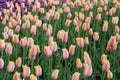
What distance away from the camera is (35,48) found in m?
3.40

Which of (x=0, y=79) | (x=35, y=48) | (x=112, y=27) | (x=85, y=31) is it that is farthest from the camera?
(x=112, y=27)

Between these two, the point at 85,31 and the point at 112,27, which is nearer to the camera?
the point at 85,31

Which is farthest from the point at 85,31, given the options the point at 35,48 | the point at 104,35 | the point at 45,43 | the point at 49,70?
the point at 35,48

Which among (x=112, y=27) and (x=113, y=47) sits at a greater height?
(x=113, y=47)

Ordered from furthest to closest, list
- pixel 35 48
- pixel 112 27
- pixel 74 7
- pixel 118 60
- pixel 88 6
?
pixel 74 7
pixel 88 6
pixel 112 27
pixel 118 60
pixel 35 48

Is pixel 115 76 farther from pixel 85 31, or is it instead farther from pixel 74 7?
pixel 74 7

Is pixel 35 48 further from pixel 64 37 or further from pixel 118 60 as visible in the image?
pixel 118 60

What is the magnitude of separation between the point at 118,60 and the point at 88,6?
168cm

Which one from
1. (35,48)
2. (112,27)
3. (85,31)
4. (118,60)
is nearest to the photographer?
(35,48)

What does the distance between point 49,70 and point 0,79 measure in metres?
0.53

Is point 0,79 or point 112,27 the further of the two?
point 112,27

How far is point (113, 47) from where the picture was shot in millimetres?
3740

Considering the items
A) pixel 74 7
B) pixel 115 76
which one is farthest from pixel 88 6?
pixel 115 76

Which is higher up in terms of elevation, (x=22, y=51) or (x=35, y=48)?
(x=35, y=48)
